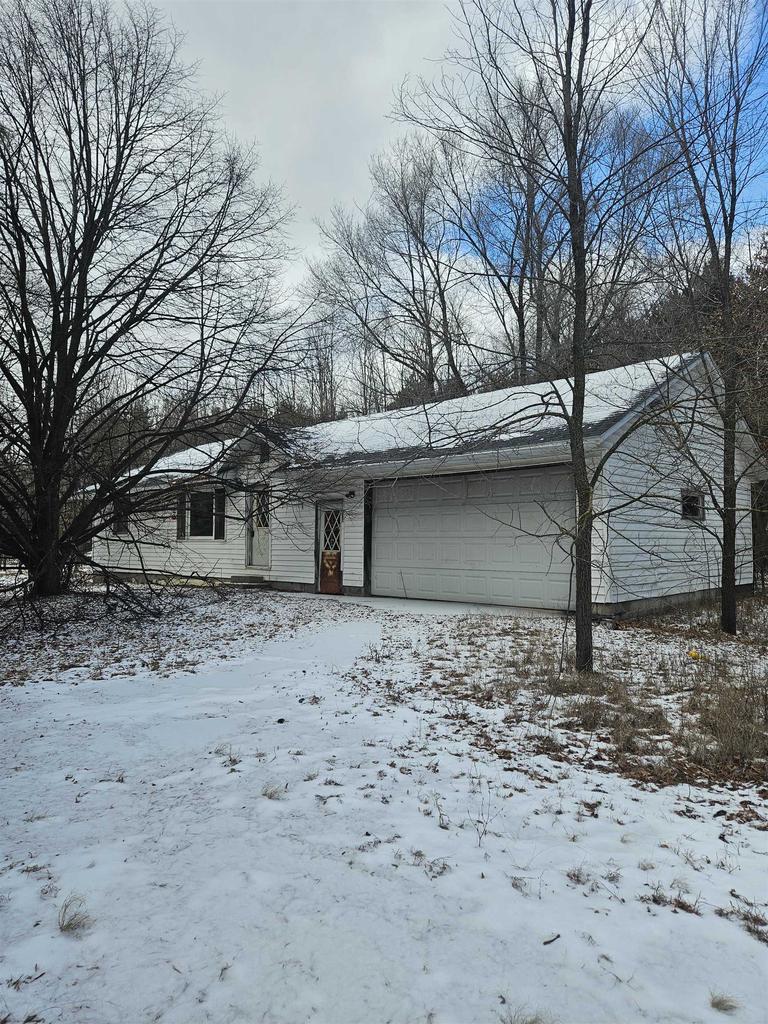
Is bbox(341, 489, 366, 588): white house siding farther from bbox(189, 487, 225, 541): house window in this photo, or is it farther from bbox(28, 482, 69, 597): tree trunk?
bbox(28, 482, 69, 597): tree trunk

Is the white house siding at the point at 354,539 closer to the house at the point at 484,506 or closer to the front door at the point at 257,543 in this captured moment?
the house at the point at 484,506

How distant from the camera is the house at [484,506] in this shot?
10305 mm

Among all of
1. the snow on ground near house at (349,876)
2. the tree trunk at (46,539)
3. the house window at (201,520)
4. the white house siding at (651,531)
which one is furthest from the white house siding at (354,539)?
the snow on ground near house at (349,876)

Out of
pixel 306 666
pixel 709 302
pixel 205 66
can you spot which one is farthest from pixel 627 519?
pixel 205 66

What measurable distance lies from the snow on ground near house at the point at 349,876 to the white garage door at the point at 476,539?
652 cm

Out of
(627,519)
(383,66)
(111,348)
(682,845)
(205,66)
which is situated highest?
(205,66)

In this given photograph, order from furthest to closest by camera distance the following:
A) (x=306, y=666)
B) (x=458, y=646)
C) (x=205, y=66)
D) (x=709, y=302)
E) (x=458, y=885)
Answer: (x=205, y=66) → (x=709, y=302) → (x=458, y=646) → (x=306, y=666) → (x=458, y=885)

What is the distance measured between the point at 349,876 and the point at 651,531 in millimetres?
10003

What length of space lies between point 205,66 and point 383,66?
16.5 feet

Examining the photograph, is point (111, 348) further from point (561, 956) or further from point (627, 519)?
point (561, 956)

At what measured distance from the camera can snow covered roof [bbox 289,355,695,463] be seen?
9.62 meters

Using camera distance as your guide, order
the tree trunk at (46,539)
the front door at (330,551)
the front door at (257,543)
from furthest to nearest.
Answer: the front door at (257,543) < the front door at (330,551) < the tree trunk at (46,539)

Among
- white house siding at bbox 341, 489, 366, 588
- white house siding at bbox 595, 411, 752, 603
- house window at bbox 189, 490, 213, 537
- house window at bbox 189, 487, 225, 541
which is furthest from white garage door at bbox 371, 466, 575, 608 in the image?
house window at bbox 189, 490, 213, 537

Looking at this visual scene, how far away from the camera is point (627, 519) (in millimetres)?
10609
